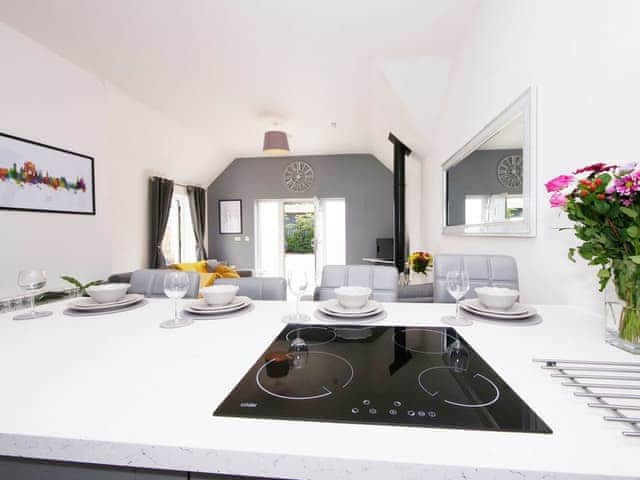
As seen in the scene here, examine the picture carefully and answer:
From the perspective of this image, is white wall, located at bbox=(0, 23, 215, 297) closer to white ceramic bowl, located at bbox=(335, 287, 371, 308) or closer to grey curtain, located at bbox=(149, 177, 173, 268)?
grey curtain, located at bbox=(149, 177, 173, 268)

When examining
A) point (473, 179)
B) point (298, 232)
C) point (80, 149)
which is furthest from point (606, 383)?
point (298, 232)

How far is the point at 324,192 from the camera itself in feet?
19.8

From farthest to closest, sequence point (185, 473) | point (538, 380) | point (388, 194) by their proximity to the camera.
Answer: point (388, 194)
point (538, 380)
point (185, 473)

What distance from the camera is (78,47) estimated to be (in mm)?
2570

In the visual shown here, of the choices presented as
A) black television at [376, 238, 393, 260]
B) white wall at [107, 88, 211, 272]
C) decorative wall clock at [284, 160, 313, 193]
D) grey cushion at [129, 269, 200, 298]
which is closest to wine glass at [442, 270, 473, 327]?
grey cushion at [129, 269, 200, 298]

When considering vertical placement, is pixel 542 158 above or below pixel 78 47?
below

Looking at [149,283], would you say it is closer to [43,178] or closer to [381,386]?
[381,386]

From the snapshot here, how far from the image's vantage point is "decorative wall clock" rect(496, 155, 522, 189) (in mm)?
1585

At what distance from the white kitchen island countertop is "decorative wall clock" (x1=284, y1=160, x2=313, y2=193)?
18.1ft

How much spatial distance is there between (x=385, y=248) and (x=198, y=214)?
355 centimetres

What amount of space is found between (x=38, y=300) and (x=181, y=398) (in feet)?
8.12

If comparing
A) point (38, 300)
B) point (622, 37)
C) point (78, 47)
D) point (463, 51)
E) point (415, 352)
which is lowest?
point (38, 300)

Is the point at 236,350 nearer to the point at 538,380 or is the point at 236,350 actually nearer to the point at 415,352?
the point at 415,352

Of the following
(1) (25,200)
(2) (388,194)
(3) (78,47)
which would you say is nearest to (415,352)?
(1) (25,200)
